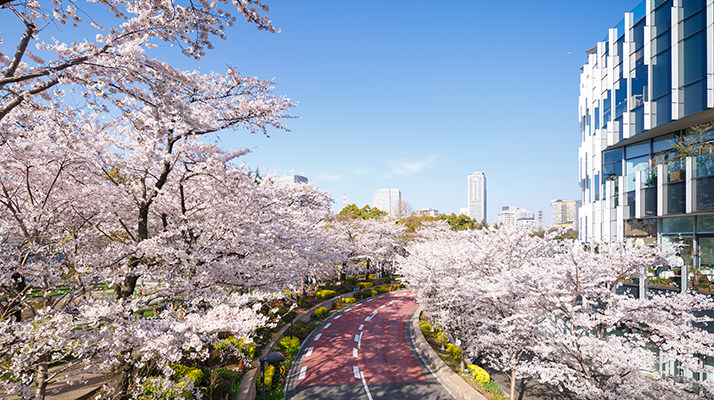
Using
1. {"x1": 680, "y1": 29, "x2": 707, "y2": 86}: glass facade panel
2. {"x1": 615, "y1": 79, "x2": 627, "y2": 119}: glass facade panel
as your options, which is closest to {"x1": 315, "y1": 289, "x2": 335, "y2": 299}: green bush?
{"x1": 615, "y1": 79, "x2": 627, "y2": 119}: glass facade panel

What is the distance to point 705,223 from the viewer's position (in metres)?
15.4

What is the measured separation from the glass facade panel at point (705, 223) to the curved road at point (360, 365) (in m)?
14.9

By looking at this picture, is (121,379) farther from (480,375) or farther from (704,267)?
(704,267)

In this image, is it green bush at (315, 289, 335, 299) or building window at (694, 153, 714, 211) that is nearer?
building window at (694, 153, 714, 211)

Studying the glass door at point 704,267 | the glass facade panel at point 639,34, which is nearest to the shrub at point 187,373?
the glass door at point 704,267

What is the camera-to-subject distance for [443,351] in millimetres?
18078

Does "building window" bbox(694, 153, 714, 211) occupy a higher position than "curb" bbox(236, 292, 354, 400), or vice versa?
"building window" bbox(694, 153, 714, 211)

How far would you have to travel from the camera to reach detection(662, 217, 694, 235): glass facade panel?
1616 centimetres

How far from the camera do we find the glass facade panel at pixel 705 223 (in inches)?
596

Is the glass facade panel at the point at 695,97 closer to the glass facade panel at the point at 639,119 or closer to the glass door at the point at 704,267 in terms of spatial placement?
the glass facade panel at the point at 639,119

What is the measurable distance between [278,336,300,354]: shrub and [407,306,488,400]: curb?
22.9ft

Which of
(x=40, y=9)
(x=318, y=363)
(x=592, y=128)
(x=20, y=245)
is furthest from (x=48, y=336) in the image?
(x=592, y=128)

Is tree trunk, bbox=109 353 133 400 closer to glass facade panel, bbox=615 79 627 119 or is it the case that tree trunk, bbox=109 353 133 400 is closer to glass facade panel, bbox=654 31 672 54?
glass facade panel, bbox=654 31 672 54

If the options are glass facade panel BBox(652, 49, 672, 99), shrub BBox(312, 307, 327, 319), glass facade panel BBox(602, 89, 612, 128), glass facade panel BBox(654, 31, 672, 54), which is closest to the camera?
glass facade panel BBox(652, 49, 672, 99)
